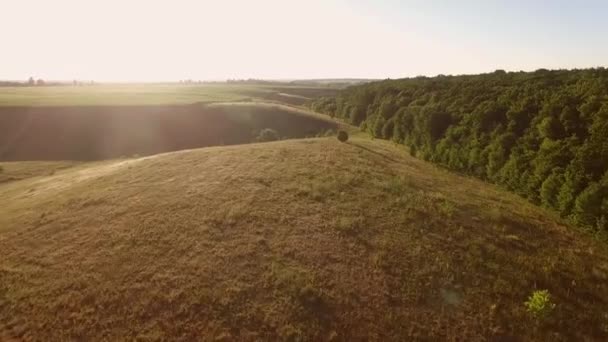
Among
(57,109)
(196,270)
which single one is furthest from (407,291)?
(57,109)

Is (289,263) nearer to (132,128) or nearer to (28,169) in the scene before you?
(28,169)

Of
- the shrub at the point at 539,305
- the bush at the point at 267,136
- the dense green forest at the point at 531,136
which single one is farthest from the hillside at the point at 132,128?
the shrub at the point at 539,305

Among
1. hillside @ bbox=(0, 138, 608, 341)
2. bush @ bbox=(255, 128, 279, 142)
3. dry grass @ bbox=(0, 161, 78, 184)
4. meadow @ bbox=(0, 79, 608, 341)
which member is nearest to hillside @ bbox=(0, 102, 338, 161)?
bush @ bbox=(255, 128, 279, 142)

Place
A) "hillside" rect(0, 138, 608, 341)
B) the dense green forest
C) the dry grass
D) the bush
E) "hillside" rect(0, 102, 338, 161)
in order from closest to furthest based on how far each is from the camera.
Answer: "hillside" rect(0, 138, 608, 341)
the dense green forest
the dry grass
"hillside" rect(0, 102, 338, 161)
the bush

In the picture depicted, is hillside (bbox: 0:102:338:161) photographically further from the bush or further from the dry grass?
the dry grass

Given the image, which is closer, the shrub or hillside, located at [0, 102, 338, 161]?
the shrub

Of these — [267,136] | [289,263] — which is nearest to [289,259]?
[289,263]
